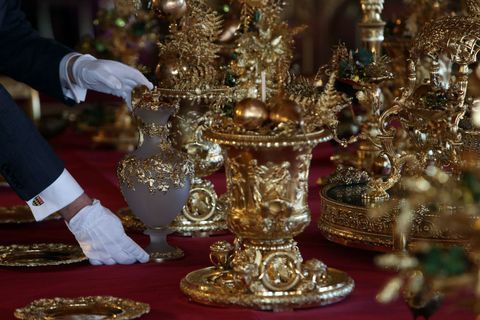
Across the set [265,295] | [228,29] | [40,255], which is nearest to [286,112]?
[265,295]

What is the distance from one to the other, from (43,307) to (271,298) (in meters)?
0.49

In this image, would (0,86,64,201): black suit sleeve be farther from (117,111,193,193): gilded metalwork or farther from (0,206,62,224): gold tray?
(0,206,62,224): gold tray

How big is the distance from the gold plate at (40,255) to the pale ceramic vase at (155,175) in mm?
207

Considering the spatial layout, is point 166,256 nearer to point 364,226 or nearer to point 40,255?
point 40,255

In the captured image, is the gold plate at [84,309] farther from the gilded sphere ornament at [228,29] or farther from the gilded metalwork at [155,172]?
the gilded sphere ornament at [228,29]

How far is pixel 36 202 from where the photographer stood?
309cm

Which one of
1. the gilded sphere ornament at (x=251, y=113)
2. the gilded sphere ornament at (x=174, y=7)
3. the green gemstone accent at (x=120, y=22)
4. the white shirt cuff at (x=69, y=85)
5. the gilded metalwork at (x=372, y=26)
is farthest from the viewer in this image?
the green gemstone accent at (x=120, y=22)

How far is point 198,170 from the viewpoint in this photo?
3.62 metres

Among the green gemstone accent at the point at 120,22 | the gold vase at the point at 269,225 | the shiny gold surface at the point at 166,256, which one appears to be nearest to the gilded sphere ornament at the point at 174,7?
the shiny gold surface at the point at 166,256

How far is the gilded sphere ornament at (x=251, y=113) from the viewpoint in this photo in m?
2.56

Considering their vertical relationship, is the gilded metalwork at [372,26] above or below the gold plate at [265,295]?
above

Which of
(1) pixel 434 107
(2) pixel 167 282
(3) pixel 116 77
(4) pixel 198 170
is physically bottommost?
(2) pixel 167 282

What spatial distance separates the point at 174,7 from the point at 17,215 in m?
0.85

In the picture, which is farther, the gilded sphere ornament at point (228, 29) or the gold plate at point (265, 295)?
the gilded sphere ornament at point (228, 29)
